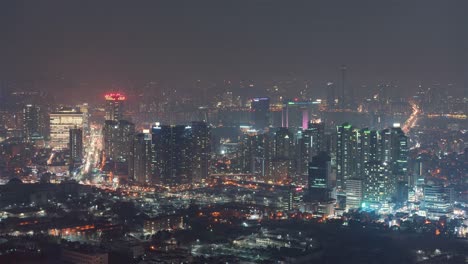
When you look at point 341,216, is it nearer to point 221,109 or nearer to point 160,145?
point 160,145

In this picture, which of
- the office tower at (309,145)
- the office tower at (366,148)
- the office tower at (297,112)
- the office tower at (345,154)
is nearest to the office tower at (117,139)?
the office tower at (309,145)

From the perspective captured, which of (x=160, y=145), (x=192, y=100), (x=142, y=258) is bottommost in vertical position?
(x=142, y=258)

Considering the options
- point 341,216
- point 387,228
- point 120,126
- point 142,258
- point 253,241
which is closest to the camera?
point 142,258

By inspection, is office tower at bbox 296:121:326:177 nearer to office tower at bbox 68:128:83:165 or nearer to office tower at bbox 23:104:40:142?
office tower at bbox 68:128:83:165

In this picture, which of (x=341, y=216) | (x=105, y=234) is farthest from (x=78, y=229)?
(x=341, y=216)

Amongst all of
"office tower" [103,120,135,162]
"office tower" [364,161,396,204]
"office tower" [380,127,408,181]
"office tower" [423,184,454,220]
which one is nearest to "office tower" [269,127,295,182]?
"office tower" [380,127,408,181]

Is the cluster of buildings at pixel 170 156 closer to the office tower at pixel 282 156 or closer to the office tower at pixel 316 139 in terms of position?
the office tower at pixel 282 156

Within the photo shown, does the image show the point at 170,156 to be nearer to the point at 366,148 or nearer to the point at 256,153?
the point at 256,153
